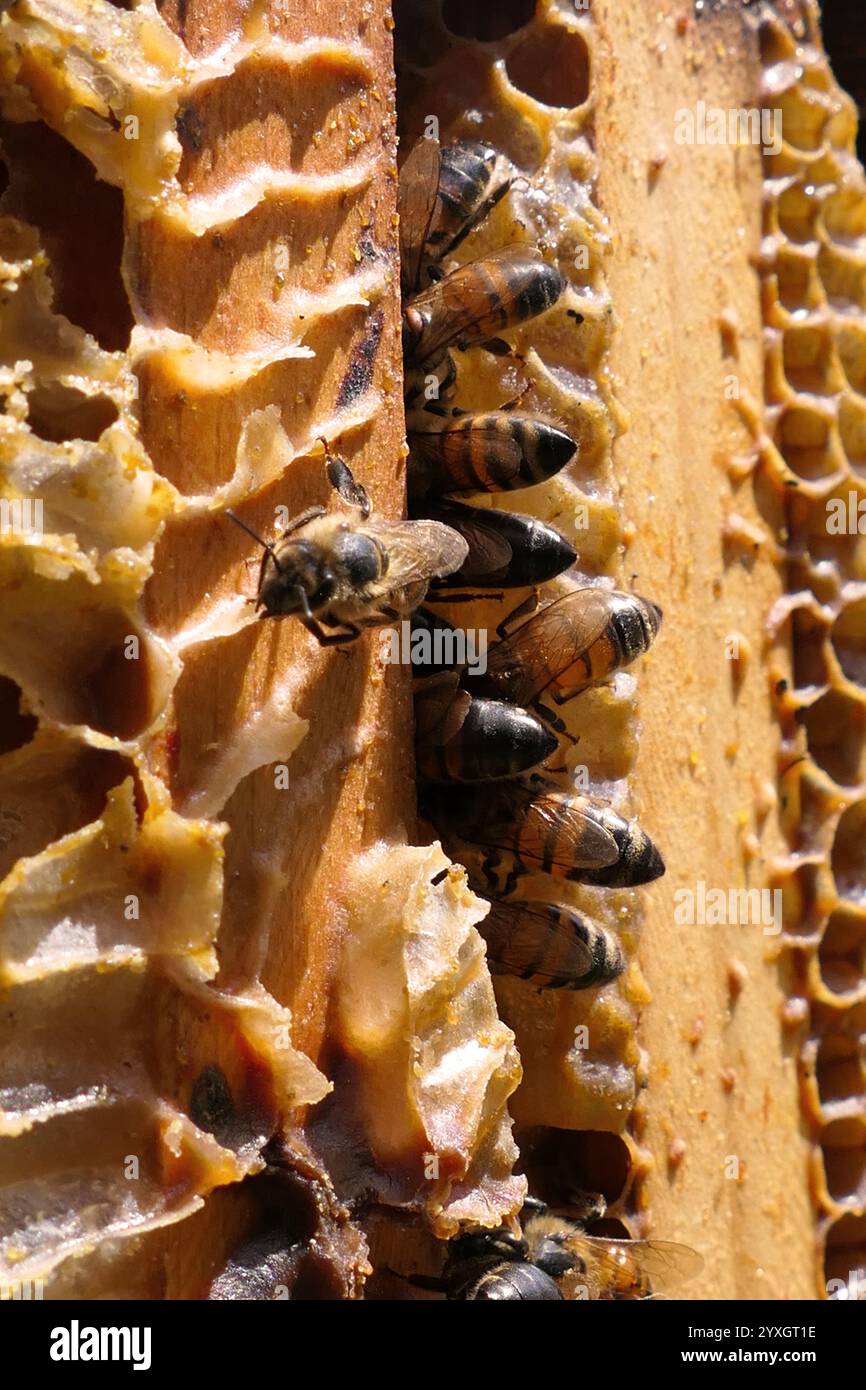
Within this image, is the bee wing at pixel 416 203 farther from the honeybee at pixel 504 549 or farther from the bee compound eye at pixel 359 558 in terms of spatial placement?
the bee compound eye at pixel 359 558

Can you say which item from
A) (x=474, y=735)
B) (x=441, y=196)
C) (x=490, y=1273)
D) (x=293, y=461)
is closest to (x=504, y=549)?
(x=474, y=735)

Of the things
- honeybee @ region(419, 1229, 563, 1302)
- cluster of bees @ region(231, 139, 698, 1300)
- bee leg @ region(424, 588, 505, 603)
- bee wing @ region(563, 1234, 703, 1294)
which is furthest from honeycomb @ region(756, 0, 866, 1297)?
honeybee @ region(419, 1229, 563, 1302)

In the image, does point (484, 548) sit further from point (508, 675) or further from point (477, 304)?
point (477, 304)

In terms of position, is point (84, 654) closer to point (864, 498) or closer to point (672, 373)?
point (672, 373)

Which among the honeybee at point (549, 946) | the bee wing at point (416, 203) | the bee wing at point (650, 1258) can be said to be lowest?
the bee wing at point (650, 1258)

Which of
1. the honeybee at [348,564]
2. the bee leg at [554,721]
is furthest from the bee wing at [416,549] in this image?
the bee leg at [554,721]

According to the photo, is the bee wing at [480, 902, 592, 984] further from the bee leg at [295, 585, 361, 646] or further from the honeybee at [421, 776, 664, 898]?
the bee leg at [295, 585, 361, 646]

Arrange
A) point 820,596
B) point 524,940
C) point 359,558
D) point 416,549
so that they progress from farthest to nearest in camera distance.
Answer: point 820,596 < point 524,940 < point 416,549 < point 359,558

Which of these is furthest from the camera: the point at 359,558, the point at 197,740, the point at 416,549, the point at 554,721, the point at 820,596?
the point at 820,596
